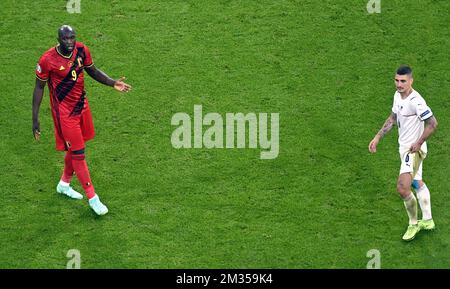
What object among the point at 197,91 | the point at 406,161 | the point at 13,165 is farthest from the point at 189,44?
the point at 406,161

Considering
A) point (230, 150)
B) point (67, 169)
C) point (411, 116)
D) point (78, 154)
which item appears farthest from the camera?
point (230, 150)

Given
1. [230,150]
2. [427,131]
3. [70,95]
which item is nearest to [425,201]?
[427,131]

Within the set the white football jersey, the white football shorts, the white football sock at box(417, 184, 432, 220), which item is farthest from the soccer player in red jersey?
the white football sock at box(417, 184, 432, 220)

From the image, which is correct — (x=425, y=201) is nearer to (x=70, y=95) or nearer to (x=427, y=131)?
(x=427, y=131)

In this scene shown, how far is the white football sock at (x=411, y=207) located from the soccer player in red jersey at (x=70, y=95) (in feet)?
12.8

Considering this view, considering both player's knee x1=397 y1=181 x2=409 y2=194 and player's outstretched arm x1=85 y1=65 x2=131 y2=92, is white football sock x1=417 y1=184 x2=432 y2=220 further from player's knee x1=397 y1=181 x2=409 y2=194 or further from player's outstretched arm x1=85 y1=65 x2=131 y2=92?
player's outstretched arm x1=85 y1=65 x2=131 y2=92

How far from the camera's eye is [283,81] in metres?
14.9

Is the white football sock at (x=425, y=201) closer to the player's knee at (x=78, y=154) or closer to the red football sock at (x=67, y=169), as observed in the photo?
the player's knee at (x=78, y=154)

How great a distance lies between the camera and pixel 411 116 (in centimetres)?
1167

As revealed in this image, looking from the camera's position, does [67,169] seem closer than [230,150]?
Yes

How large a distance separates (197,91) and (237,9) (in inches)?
82.1

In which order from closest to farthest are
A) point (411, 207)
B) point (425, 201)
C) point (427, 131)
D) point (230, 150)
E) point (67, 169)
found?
point (427, 131)
point (411, 207)
point (425, 201)
point (67, 169)
point (230, 150)

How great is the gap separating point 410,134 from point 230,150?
3009 millimetres

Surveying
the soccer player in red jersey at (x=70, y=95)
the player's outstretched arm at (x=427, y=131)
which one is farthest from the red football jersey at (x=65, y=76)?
the player's outstretched arm at (x=427, y=131)
